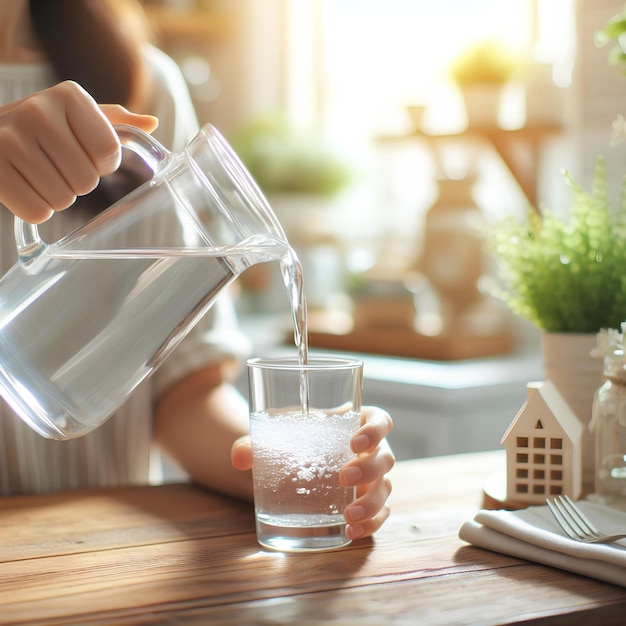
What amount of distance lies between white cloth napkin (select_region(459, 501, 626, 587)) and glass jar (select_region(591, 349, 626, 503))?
0.09ft

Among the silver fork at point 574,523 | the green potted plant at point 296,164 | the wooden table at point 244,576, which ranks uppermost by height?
the green potted plant at point 296,164

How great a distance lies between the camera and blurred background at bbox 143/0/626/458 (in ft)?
6.04

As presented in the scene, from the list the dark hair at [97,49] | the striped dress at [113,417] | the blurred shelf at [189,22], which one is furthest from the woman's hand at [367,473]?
the blurred shelf at [189,22]

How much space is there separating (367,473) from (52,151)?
35 centimetres

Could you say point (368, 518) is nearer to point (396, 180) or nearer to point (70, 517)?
point (70, 517)

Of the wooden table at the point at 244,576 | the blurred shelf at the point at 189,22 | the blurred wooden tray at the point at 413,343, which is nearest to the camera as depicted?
the wooden table at the point at 244,576

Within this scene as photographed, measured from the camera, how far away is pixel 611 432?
0.85m

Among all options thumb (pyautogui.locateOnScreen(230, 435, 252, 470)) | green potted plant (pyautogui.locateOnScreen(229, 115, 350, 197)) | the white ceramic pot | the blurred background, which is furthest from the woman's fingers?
green potted plant (pyautogui.locateOnScreen(229, 115, 350, 197))

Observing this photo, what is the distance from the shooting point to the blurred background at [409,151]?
1.84 metres

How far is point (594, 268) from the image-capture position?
0.95 meters

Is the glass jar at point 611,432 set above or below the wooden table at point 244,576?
above

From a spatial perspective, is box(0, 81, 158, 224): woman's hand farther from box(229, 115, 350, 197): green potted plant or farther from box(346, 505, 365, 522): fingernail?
box(229, 115, 350, 197): green potted plant

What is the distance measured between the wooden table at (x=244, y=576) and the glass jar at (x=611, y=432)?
0.13m

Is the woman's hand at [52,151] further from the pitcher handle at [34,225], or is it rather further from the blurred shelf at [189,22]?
the blurred shelf at [189,22]
